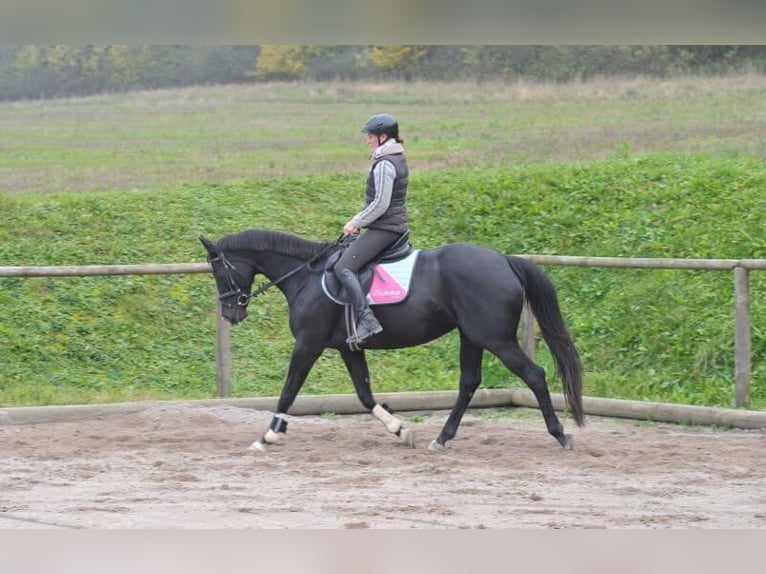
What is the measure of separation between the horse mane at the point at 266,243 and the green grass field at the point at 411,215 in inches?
88.0

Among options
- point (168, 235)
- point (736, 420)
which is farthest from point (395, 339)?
point (168, 235)

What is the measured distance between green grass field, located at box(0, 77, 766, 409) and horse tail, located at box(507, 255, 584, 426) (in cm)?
207

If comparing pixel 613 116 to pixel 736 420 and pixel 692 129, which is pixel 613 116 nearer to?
pixel 692 129

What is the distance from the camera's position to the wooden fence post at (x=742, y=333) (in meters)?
8.33

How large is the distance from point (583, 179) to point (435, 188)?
6.14 feet

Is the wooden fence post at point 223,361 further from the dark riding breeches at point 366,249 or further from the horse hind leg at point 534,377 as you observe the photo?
the horse hind leg at point 534,377

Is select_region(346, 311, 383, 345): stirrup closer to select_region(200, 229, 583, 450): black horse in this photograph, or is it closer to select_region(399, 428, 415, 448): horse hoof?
select_region(200, 229, 583, 450): black horse

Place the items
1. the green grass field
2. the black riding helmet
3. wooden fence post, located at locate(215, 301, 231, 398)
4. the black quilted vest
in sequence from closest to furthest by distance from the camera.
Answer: the black riding helmet
the black quilted vest
wooden fence post, located at locate(215, 301, 231, 398)
the green grass field

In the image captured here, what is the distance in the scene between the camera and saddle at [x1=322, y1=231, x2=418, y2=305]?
7.46 meters

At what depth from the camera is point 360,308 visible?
7.42m

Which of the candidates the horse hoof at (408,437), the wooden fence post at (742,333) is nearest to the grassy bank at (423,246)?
the wooden fence post at (742,333)

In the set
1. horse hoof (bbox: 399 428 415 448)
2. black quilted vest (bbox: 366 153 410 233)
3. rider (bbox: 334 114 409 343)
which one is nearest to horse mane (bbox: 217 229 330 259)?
rider (bbox: 334 114 409 343)

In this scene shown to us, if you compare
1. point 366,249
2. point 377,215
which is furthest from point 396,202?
point 366,249

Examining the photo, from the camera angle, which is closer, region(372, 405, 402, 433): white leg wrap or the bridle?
region(372, 405, 402, 433): white leg wrap
